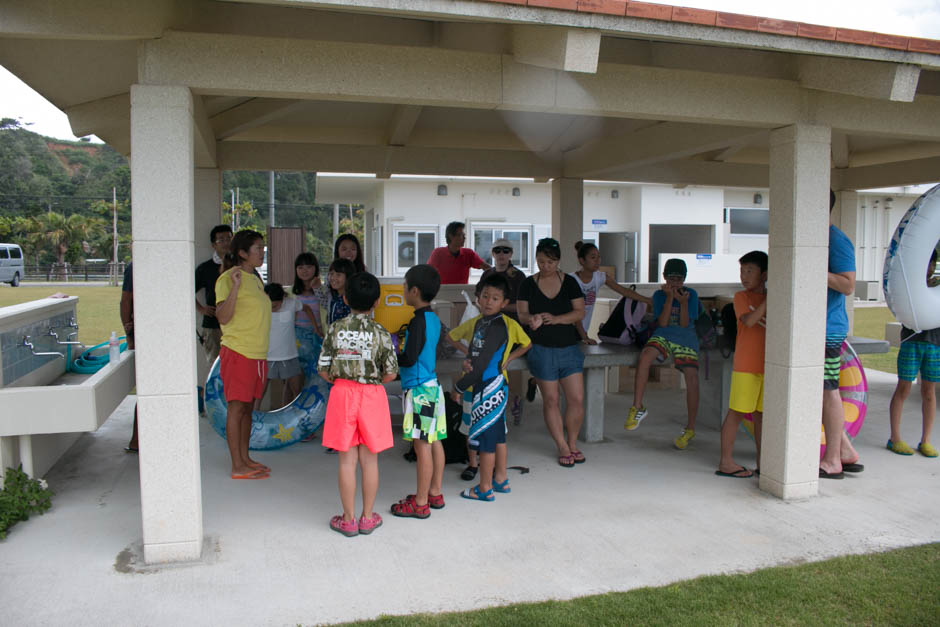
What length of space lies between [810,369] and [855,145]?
6097 millimetres

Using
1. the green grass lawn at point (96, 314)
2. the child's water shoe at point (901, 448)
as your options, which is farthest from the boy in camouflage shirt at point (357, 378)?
the green grass lawn at point (96, 314)

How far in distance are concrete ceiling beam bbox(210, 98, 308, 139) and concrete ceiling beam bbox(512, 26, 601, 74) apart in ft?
9.66

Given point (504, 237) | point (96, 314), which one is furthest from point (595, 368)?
point (96, 314)

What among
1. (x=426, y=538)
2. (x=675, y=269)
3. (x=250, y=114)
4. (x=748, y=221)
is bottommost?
(x=426, y=538)

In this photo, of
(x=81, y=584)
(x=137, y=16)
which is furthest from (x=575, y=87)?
(x=81, y=584)

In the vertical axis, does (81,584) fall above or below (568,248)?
below

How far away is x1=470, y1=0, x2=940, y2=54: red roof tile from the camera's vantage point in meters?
3.54

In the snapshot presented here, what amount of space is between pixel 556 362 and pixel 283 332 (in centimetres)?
233

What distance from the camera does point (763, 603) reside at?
11.3ft

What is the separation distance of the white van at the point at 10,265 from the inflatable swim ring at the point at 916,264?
126ft

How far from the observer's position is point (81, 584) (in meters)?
3.61

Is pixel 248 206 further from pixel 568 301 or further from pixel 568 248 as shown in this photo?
pixel 568 301

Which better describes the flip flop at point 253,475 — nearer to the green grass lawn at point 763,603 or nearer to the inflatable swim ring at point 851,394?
the green grass lawn at point 763,603

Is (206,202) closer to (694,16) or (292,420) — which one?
(292,420)
